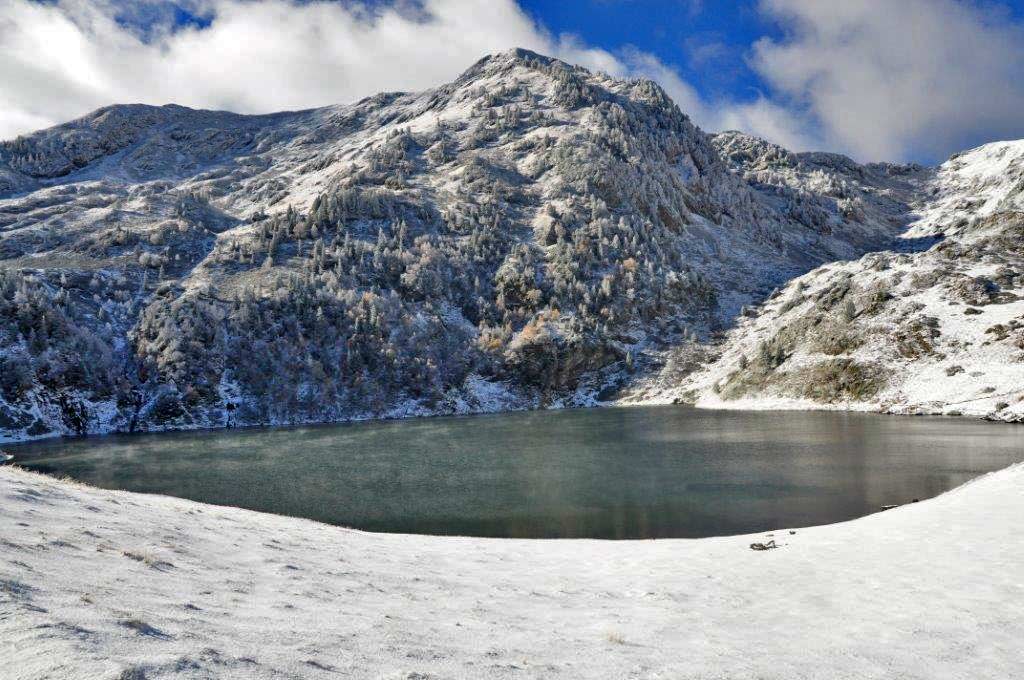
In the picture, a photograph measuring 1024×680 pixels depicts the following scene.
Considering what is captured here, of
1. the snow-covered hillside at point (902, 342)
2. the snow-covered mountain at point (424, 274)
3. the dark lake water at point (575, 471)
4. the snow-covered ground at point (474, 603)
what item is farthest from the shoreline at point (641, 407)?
the snow-covered ground at point (474, 603)

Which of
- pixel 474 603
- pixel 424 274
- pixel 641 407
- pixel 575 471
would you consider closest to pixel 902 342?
pixel 641 407

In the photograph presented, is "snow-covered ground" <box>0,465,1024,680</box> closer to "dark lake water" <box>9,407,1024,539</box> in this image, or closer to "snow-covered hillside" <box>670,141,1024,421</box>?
"dark lake water" <box>9,407,1024,539</box>

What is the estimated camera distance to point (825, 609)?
12.5 m

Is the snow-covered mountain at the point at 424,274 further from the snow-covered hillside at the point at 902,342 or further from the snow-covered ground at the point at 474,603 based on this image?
the snow-covered ground at the point at 474,603

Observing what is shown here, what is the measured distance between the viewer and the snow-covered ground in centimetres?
745

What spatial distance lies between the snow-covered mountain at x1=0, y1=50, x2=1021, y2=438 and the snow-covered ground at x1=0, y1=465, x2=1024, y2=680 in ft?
239

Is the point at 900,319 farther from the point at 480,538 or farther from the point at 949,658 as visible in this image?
the point at 949,658

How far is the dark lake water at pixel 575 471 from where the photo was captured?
91.5 ft

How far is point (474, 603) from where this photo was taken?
12.7m

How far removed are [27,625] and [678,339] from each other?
125 m

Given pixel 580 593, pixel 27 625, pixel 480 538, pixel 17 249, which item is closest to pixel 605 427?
pixel 480 538

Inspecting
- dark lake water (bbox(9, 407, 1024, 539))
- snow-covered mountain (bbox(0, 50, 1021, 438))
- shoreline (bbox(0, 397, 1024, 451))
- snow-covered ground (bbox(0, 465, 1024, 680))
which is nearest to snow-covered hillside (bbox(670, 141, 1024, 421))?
shoreline (bbox(0, 397, 1024, 451))

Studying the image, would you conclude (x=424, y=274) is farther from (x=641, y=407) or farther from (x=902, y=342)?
(x=902, y=342)

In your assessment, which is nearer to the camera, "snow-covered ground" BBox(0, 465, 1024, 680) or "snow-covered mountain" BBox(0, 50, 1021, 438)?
"snow-covered ground" BBox(0, 465, 1024, 680)
